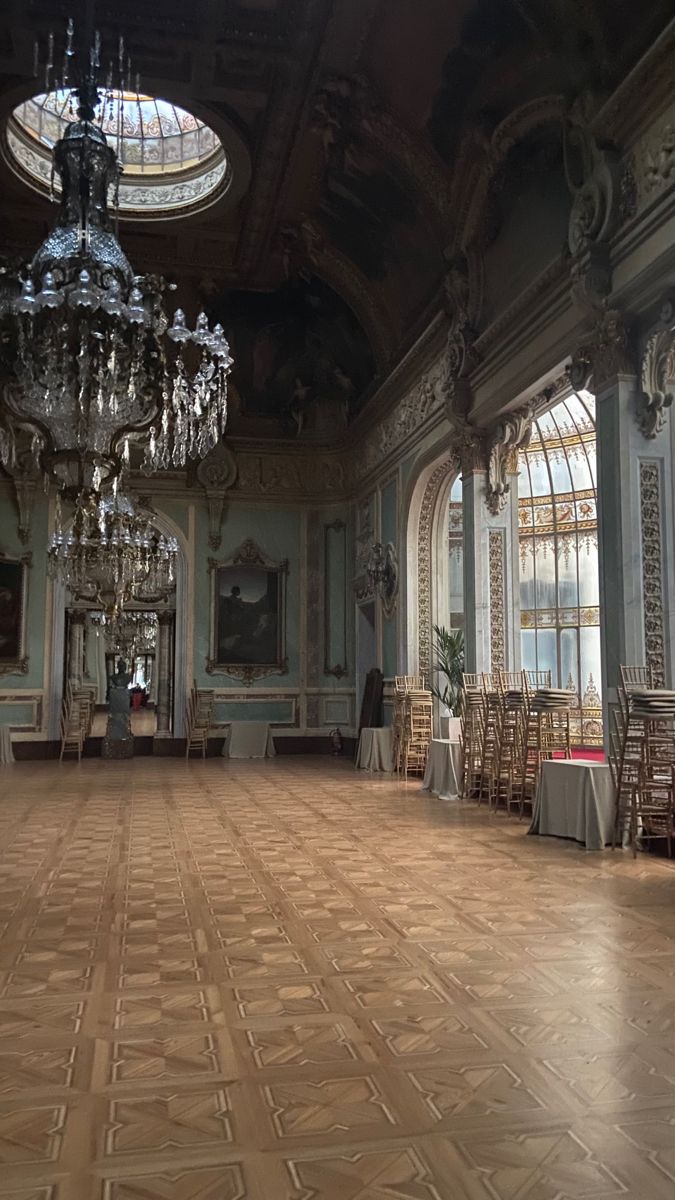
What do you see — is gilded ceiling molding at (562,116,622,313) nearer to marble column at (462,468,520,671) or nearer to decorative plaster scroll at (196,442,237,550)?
marble column at (462,468,520,671)

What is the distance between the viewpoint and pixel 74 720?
1580 centimetres

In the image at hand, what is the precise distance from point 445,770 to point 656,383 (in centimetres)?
489

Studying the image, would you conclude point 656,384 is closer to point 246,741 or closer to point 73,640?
point 246,741

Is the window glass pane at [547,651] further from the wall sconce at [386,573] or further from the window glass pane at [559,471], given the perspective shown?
the wall sconce at [386,573]

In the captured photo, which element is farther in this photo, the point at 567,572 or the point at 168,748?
the point at 567,572

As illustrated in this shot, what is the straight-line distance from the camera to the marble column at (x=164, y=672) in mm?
17328

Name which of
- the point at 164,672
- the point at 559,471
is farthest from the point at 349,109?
the point at 164,672

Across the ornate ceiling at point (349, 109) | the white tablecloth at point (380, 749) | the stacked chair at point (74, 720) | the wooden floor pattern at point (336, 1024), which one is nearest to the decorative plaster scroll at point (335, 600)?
the ornate ceiling at point (349, 109)

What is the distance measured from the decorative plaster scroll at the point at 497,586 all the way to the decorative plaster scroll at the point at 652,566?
12.1ft

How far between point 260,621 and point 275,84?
9319 millimetres

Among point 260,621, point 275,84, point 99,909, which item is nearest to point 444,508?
point 260,621

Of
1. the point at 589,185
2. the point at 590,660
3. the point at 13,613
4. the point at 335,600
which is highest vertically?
the point at 589,185

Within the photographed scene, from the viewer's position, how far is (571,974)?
3873 millimetres

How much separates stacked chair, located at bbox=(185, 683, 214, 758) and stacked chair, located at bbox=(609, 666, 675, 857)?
34.0 feet
